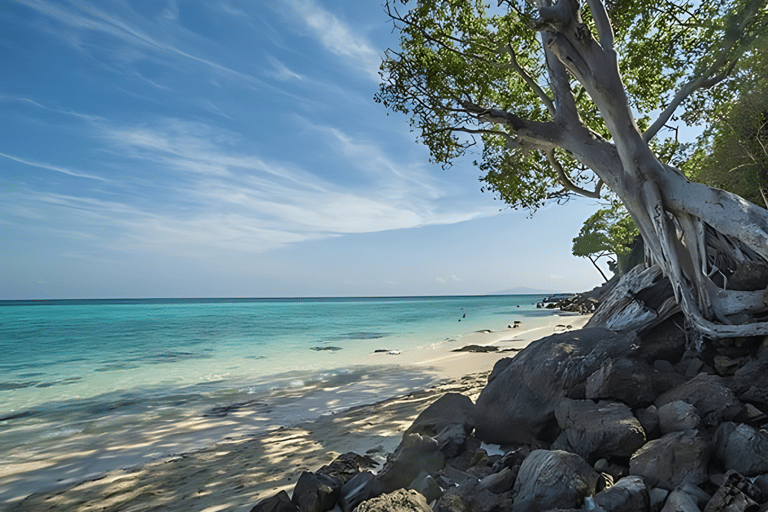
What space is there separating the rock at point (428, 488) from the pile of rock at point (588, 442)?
10 millimetres

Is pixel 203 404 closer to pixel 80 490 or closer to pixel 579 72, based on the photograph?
pixel 80 490

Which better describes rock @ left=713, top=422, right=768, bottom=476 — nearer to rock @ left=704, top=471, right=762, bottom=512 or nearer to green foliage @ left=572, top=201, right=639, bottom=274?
rock @ left=704, top=471, right=762, bottom=512

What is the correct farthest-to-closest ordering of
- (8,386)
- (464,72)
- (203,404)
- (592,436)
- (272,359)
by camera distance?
(272,359), (8,386), (464,72), (203,404), (592,436)

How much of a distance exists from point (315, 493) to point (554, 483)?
2.03 meters

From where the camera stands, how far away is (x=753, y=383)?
159 inches

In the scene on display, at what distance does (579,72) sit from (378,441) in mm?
6762

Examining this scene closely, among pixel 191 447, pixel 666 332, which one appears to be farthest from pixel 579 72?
pixel 191 447

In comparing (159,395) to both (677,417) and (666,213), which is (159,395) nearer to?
(677,417)

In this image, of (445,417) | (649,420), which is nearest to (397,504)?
(445,417)

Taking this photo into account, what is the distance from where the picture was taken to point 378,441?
17.9ft

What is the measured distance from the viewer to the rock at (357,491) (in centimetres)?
355

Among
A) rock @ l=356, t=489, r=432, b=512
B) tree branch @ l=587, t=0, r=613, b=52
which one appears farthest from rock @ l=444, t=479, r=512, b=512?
tree branch @ l=587, t=0, r=613, b=52

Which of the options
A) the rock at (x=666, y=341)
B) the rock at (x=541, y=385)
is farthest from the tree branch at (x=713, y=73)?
the rock at (x=541, y=385)

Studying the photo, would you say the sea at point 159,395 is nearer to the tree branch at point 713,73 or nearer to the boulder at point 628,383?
the boulder at point 628,383
